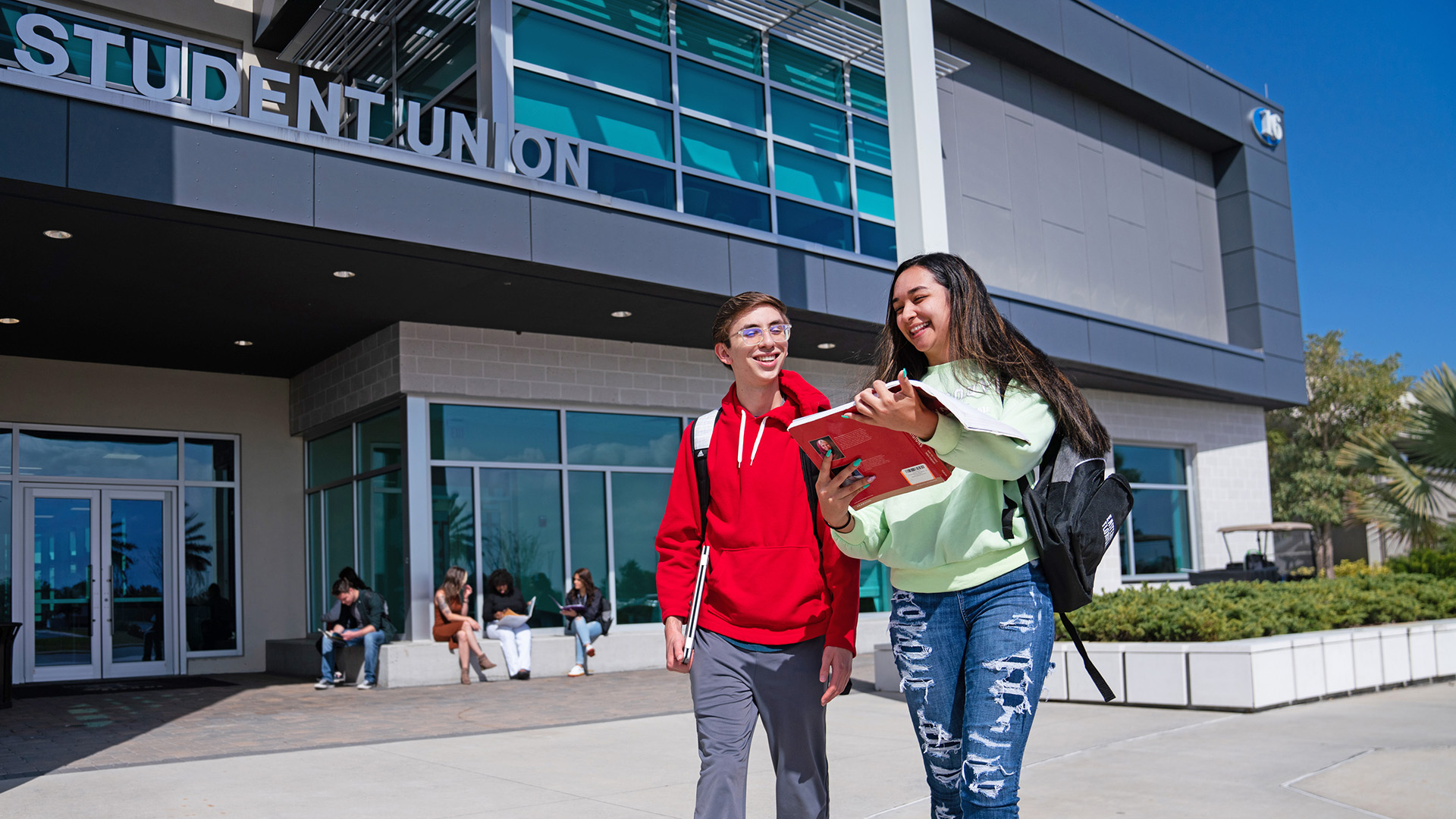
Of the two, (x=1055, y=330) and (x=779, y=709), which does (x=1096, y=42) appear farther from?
(x=779, y=709)

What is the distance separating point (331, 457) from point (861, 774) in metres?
Result: 11.4

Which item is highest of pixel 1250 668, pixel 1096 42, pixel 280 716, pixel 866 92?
pixel 1096 42

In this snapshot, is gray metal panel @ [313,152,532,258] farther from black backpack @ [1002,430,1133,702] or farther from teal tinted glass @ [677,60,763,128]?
black backpack @ [1002,430,1133,702]

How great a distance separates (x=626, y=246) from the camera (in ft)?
38.9

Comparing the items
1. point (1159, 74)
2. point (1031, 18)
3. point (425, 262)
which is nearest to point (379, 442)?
point (425, 262)

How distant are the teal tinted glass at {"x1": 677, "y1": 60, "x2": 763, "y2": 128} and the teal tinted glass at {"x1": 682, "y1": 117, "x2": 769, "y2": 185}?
0.23 metres

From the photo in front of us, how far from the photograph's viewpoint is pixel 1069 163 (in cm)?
1978

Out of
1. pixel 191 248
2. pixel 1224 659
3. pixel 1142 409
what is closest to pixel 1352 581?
pixel 1224 659

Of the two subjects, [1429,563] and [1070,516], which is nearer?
[1070,516]

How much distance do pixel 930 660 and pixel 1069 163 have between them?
61.0 feet

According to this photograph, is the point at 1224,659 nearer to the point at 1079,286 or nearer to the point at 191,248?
the point at 191,248

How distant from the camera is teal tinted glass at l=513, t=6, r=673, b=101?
41.5ft

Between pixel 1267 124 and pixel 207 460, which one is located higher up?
pixel 1267 124

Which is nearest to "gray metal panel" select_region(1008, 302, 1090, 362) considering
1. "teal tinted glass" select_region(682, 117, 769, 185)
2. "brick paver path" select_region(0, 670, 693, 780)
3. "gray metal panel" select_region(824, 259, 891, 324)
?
"gray metal panel" select_region(824, 259, 891, 324)
